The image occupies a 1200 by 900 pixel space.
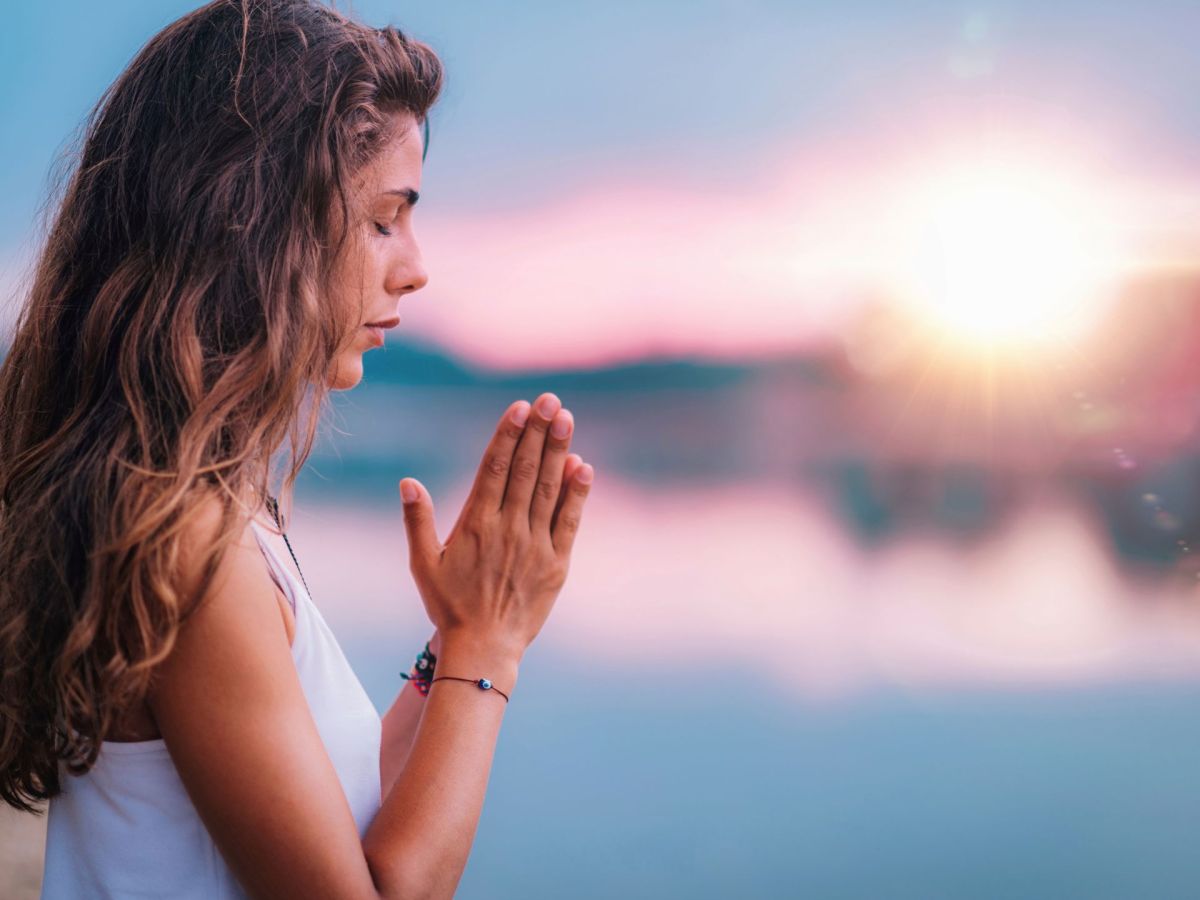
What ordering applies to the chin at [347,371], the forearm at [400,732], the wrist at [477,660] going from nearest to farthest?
the wrist at [477,660]
the chin at [347,371]
the forearm at [400,732]

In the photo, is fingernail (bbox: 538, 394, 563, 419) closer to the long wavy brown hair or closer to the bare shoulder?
the long wavy brown hair

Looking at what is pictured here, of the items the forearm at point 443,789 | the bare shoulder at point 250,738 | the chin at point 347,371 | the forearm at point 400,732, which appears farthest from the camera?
the forearm at point 400,732

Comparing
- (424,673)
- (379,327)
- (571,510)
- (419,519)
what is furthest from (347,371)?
(424,673)

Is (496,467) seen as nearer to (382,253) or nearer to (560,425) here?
(560,425)

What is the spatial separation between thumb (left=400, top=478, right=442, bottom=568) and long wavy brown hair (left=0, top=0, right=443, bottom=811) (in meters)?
0.13

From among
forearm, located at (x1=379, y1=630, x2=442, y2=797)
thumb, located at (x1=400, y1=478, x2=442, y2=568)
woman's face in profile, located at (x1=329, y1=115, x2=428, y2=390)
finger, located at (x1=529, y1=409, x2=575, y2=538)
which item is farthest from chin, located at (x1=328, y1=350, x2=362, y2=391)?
forearm, located at (x1=379, y1=630, x2=442, y2=797)

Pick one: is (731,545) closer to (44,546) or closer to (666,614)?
(666,614)

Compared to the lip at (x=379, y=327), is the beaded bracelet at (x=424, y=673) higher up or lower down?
lower down

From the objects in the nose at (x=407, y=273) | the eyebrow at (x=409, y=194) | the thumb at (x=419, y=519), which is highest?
the eyebrow at (x=409, y=194)

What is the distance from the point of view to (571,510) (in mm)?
1146

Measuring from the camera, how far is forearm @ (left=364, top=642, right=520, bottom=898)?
3.13 feet

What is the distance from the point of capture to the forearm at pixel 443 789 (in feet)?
3.13

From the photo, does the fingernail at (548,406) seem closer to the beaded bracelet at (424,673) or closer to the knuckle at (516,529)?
the knuckle at (516,529)

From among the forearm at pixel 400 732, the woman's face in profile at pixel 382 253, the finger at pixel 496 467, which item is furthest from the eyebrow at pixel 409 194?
the forearm at pixel 400 732
